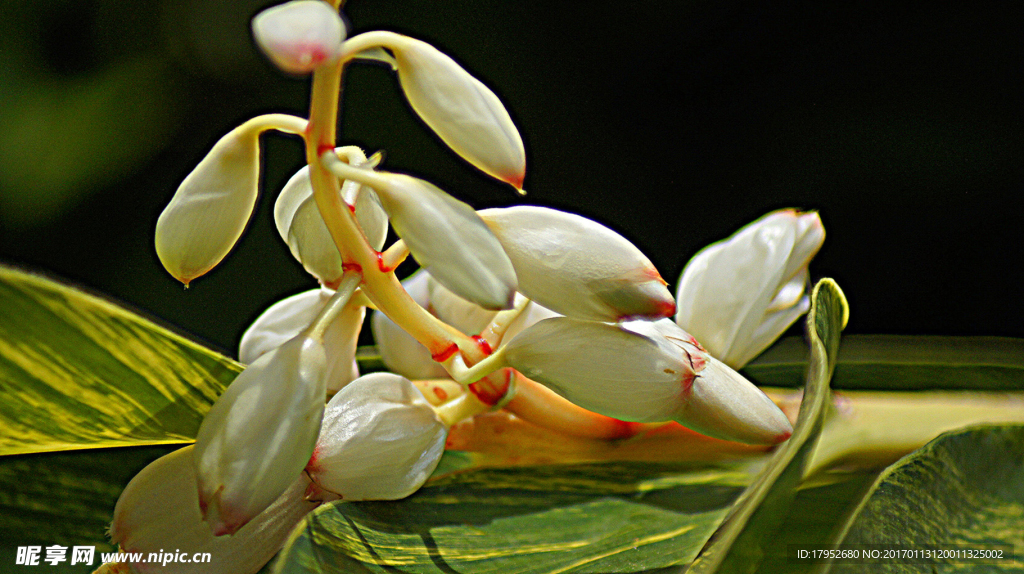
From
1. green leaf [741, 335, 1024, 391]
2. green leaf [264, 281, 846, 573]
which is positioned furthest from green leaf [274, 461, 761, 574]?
green leaf [741, 335, 1024, 391]

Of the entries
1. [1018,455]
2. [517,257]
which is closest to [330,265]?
[517,257]

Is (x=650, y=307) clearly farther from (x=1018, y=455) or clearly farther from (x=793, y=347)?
(x=793, y=347)

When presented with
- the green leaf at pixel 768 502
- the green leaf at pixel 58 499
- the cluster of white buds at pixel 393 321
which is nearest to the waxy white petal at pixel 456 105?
the cluster of white buds at pixel 393 321

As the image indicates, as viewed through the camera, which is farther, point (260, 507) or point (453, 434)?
point (453, 434)

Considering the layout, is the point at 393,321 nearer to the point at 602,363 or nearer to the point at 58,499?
the point at 602,363

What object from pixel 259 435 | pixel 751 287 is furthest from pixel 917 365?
pixel 259 435

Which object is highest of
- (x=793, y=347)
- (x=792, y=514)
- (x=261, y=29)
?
(x=261, y=29)

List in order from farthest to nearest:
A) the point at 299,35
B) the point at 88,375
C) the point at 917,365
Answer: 1. the point at 917,365
2. the point at 88,375
3. the point at 299,35

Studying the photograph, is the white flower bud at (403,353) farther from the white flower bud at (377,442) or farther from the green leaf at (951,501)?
the green leaf at (951,501)
